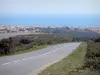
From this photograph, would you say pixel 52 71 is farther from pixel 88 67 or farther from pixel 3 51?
pixel 3 51

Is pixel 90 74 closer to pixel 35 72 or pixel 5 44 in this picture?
pixel 35 72

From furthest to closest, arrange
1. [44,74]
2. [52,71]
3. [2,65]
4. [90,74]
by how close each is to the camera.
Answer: [2,65] < [52,71] < [44,74] < [90,74]

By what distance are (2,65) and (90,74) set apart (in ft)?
19.1

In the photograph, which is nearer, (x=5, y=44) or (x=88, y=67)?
(x=88, y=67)

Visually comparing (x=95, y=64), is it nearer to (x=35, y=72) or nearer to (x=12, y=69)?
(x=35, y=72)

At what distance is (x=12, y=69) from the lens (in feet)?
51.9

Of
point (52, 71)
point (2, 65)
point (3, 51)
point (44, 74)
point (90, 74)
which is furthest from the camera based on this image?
point (3, 51)

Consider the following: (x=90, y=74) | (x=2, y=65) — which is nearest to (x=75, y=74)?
(x=90, y=74)

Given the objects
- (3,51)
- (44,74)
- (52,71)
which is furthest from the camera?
(3,51)

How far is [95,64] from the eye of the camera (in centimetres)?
1550

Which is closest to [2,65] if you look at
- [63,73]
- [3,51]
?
[63,73]

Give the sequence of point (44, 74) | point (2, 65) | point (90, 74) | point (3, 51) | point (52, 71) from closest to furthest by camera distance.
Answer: point (90, 74), point (44, 74), point (52, 71), point (2, 65), point (3, 51)

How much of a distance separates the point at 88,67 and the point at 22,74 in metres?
3.53

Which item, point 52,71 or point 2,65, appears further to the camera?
point 2,65
